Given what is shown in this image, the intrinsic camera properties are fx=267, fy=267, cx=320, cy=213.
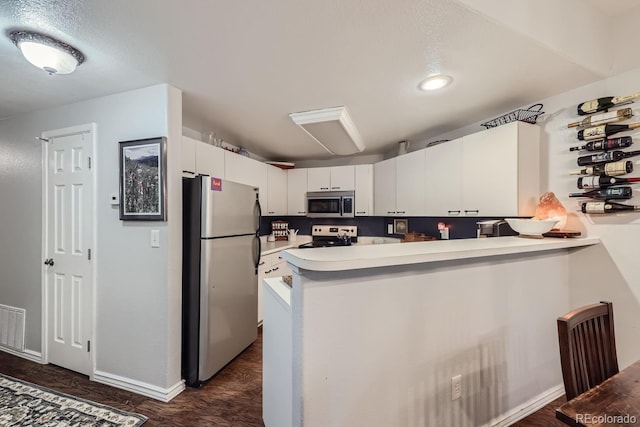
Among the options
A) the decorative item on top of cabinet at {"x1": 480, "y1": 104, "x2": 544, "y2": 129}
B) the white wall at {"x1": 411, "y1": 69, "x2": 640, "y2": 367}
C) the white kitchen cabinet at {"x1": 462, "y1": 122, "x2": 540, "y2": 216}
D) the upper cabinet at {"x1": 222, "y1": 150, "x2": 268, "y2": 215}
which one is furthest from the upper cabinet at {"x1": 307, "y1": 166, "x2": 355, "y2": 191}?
the white wall at {"x1": 411, "y1": 69, "x2": 640, "y2": 367}

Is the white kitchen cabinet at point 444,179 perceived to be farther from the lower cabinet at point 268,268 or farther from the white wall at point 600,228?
the lower cabinet at point 268,268

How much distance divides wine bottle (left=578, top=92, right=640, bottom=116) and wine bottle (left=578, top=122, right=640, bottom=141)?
120 mm

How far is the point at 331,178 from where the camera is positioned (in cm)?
396

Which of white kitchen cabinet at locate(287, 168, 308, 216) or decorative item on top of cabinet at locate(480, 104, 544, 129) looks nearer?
decorative item on top of cabinet at locate(480, 104, 544, 129)

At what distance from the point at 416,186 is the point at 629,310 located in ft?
6.02

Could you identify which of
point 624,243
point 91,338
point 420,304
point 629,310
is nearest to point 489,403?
point 420,304

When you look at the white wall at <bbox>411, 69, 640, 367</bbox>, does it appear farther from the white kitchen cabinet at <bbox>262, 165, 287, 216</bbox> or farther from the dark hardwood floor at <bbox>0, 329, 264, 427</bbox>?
the white kitchen cabinet at <bbox>262, 165, 287, 216</bbox>

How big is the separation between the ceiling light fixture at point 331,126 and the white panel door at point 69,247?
1726 mm

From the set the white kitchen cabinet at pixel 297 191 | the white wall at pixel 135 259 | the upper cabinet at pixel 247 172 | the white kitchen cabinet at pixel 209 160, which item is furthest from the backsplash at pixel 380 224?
the white wall at pixel 135 259

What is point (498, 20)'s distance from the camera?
1.26 m

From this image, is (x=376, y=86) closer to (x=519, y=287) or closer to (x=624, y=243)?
(x=519, y=287)

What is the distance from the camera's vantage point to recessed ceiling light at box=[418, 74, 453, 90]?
1.78 meters

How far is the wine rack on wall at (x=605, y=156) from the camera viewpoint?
168 cm

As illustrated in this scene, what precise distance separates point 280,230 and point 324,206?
0.86m
